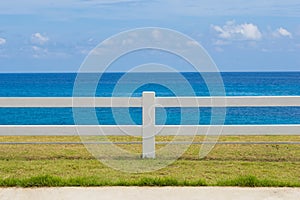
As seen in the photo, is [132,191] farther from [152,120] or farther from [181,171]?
[152,120]

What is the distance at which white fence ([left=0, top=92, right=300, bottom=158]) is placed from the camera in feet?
29.5

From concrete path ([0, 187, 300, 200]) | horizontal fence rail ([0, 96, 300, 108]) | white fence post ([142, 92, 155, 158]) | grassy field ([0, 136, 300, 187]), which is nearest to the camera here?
concrete path ([0, 187, 300, 200])

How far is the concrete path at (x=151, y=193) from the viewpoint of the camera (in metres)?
6.21

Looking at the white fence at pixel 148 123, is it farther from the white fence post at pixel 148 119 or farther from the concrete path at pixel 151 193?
the concrete path at pixel 151 193

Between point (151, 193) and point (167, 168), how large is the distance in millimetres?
1871

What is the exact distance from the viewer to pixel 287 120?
141ft

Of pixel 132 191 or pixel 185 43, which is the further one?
pixel 185 43

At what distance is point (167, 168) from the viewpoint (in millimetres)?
8227

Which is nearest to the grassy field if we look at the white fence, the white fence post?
the white fence

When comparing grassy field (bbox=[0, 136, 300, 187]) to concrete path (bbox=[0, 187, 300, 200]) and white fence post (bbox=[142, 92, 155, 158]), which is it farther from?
white fence post (bbox=[142, 92, 155, 158])

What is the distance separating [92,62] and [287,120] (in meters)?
35.4

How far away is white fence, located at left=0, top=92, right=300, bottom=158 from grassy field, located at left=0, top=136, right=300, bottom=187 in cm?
43

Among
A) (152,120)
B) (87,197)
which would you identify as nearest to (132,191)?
(87,197)

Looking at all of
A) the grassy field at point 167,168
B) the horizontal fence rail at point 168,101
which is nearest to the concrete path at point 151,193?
the grassy field at point 167,168
